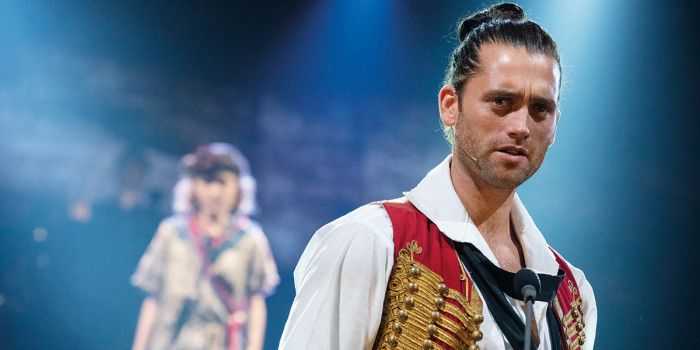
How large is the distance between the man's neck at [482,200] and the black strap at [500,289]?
A: 0.50 ft

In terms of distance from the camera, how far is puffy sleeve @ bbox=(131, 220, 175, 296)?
4.40 meters

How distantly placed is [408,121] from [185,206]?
176 centimetres

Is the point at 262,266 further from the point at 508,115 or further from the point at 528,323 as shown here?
the point at 528,323

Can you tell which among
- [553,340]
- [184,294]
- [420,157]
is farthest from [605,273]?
[553,340]

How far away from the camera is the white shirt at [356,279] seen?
1284 mm

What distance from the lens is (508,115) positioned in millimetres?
1513

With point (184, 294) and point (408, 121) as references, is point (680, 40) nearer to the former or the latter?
point (408, 121)

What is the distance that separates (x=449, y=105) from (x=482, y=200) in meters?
0.26

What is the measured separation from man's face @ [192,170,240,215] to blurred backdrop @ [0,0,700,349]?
0.61 ft

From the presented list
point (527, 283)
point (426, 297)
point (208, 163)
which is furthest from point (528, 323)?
point (208, 163)

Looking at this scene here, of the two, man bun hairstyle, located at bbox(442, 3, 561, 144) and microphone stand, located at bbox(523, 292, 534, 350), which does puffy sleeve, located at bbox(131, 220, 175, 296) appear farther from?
microphone stand, located at bbox(523, 292, 534, 350)

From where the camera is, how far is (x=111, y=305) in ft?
14.5

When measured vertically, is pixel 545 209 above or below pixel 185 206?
above

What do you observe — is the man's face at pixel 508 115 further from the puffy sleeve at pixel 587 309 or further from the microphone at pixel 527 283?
the puffy sleeve at pixel 587 309
